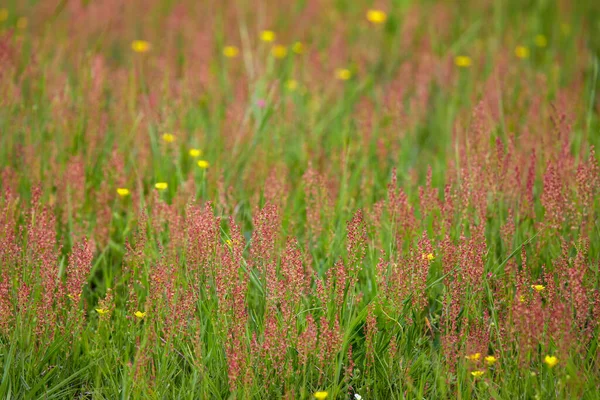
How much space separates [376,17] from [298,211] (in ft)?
8.02

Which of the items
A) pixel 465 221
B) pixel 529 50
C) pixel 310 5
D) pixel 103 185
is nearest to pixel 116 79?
pixel 103 185

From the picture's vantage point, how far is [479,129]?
327cm

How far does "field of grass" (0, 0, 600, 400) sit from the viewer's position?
2457 mm

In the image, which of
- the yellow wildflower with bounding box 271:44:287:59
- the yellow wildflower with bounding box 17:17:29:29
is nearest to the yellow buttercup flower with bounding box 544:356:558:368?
the yellow wildflower with bounding box 271:44:287:59

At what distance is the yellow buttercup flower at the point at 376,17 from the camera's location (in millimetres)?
5445

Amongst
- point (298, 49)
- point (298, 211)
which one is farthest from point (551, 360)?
point (298, 49)

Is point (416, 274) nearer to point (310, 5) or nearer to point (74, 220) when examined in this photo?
point (74, 220)

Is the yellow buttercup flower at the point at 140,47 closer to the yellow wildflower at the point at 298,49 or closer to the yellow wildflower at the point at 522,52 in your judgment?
the yellow wildflower at the point at 298,49

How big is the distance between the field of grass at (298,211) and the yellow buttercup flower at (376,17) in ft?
0.14

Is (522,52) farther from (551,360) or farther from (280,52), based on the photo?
(551,360)

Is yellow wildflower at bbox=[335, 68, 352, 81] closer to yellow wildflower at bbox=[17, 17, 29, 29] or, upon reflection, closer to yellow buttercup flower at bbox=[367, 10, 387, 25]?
yellow buttercup flower at bbox=[367, 10, 387, 25]

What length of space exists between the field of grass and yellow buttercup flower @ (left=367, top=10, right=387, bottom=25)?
0.04 metres

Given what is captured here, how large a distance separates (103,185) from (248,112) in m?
1.02

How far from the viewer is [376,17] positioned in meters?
5.45
